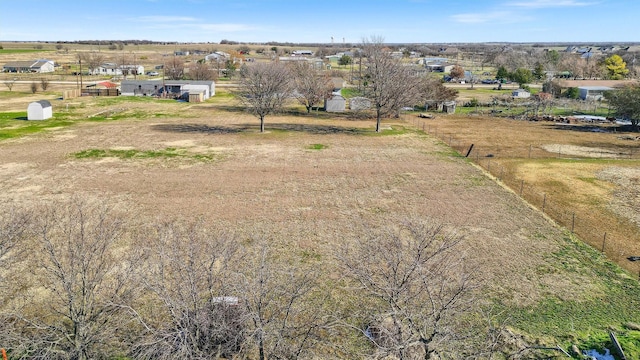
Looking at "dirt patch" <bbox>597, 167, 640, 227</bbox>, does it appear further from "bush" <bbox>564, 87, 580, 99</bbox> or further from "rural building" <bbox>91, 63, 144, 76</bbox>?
"rural building" <bbox>91, 63, 144, 76</bbox>

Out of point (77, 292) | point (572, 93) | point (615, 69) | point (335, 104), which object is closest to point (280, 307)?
point (77, 292)

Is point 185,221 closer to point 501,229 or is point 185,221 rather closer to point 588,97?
point 501,229

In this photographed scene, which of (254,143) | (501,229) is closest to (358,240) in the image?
(501,229)

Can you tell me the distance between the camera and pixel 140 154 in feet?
107

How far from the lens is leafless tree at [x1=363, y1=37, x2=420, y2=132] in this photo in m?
41.7

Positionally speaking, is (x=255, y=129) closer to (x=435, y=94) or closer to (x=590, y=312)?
(x=435, y=94)

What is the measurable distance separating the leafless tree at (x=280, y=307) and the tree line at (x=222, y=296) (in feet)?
0.17

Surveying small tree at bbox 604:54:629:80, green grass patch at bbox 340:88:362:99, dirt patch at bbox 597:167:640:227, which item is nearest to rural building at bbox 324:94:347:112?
green grass patch at bbox 340:88:362:99

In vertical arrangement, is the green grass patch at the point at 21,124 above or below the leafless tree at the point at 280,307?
above

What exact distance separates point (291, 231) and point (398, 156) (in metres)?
16.4

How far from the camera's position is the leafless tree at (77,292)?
10.1 m

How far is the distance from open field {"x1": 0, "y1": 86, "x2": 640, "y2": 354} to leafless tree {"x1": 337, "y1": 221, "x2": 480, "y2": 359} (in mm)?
1399

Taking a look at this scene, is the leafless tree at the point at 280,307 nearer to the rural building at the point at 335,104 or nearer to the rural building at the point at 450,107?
the rural building at the point at 335,104

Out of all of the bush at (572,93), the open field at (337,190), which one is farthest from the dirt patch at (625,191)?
the bush at (572,93)
